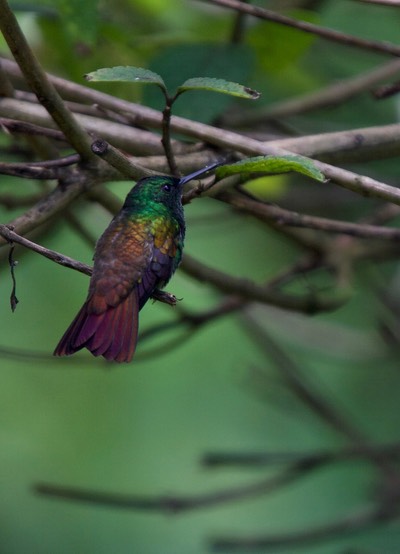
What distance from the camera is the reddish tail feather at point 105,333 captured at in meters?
1.50

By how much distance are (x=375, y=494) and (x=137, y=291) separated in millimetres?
1968

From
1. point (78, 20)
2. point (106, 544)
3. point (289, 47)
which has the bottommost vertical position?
point (106, 544)

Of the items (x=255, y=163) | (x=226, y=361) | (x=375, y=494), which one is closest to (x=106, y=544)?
(x=226, y=361)

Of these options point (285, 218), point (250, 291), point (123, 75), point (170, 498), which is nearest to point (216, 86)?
point (123, 75)

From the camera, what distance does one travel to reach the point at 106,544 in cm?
409

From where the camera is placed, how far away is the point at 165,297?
1.58 metres

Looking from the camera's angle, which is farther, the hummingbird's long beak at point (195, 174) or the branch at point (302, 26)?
the branch at point (302, 26)

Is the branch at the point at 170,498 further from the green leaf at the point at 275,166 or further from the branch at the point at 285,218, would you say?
the green leaf at the point at 275,166

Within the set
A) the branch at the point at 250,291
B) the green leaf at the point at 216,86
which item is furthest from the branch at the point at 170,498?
the green leaf at the point at 216,86

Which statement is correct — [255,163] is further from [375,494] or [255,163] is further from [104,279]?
A: [375,494]

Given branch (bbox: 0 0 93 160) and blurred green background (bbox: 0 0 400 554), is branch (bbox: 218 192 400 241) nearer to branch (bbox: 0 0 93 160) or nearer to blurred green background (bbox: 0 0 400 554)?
branch (bbox: 0 0 93 160)

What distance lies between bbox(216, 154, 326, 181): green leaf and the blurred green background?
5.53ft

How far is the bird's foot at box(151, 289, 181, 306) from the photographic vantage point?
1.52 m

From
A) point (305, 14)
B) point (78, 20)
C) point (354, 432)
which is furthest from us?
point (354, 432)
